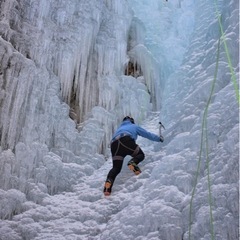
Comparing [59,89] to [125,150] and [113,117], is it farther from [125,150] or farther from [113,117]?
[125,150]

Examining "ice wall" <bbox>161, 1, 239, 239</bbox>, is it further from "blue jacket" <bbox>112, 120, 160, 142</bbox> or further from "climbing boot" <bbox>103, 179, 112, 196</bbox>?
"climbing boot" <bbox>103, 179, 112, 196</bbox>

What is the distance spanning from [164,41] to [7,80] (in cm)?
287

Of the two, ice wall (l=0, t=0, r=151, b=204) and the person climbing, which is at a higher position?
ice wall (l=0, t=0, r=151, b=204)

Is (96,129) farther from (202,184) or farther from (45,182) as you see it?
(202,184)

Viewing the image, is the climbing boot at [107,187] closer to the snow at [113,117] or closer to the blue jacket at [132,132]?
the snow at [113,117]

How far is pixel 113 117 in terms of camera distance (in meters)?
6.10

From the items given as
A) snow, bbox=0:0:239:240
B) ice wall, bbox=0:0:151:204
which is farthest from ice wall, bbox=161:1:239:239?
ice wall, bbox=0:0:151:204

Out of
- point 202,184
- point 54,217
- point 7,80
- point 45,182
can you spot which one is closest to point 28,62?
point 7,80

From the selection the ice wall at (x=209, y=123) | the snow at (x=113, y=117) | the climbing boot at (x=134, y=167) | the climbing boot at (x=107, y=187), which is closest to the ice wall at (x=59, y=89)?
the snow at (x=113, y=117)

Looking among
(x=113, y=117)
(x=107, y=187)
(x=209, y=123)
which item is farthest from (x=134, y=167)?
(x=113, y=117)

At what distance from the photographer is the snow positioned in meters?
3.83

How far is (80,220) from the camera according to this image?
4395mm

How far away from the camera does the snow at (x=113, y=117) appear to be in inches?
151

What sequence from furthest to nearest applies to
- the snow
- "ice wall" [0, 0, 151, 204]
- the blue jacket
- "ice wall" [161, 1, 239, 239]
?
1. "ice wall" [0, 0, 151, 204]
2. the blue jacket
3. the snow
4. "ice wall" [161, 1, 239, 239]
